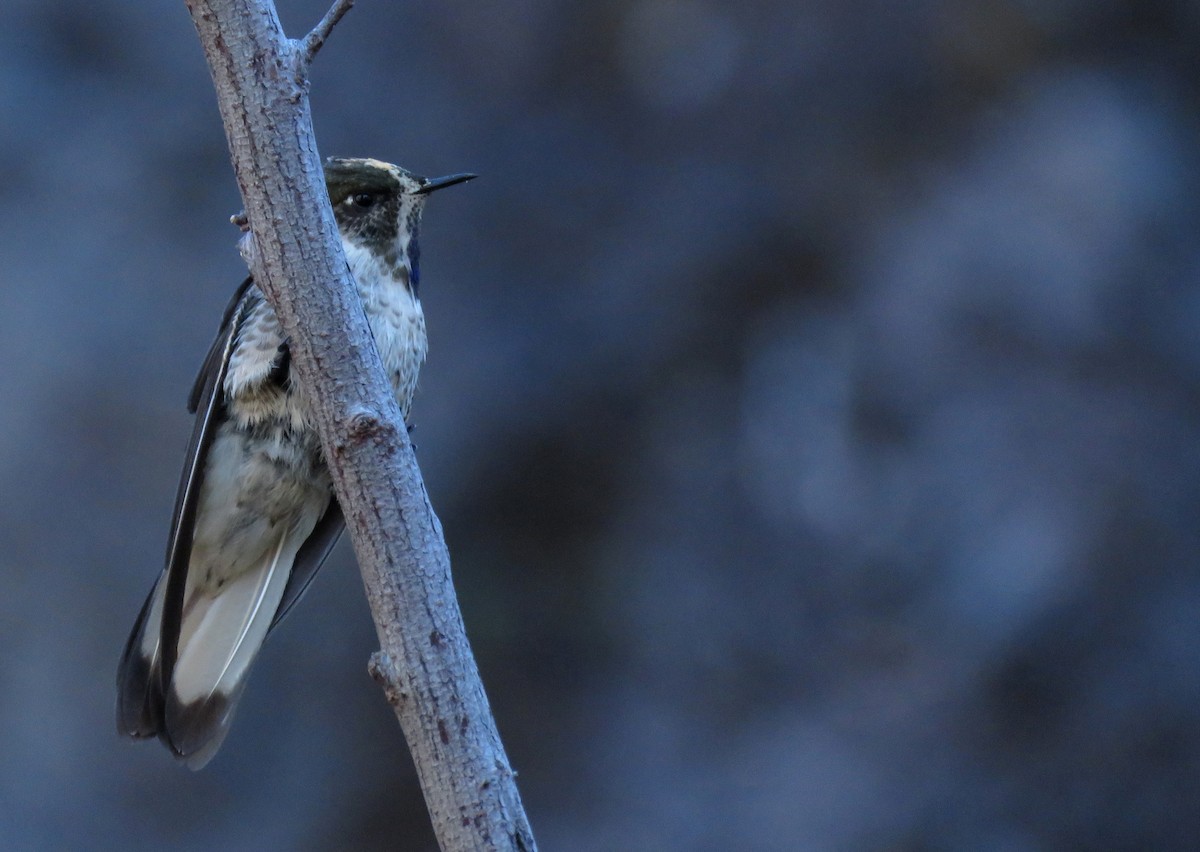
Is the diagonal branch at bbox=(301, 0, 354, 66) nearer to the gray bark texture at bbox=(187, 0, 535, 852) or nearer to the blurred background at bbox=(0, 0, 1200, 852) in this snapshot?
the gray bark texture at bbox=(187, 0, 535, 852)

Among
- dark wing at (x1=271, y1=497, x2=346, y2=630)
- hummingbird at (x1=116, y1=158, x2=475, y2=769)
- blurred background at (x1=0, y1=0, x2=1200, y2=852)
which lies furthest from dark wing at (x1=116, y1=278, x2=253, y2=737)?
blurred background at (x1=0, y1=0, x2=1200, y2=852)

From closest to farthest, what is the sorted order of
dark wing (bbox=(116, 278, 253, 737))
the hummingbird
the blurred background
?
1. dark wing (bbox=(116, 278, 253, 737))
2. the hummingbird
3. the blurred background

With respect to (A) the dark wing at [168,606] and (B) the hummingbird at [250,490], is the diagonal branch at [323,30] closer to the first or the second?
(B) the hummingbird at [250,490]

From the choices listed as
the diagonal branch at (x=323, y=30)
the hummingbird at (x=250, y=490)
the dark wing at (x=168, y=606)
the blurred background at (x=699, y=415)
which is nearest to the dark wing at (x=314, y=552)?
the hummingbird at (x=250, y=490)

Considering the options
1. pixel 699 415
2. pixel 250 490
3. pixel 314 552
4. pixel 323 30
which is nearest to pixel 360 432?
pixel 323 30

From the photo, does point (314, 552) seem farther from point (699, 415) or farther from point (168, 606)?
point (699, 415)

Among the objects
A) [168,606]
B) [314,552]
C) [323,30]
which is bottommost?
[168,606]
